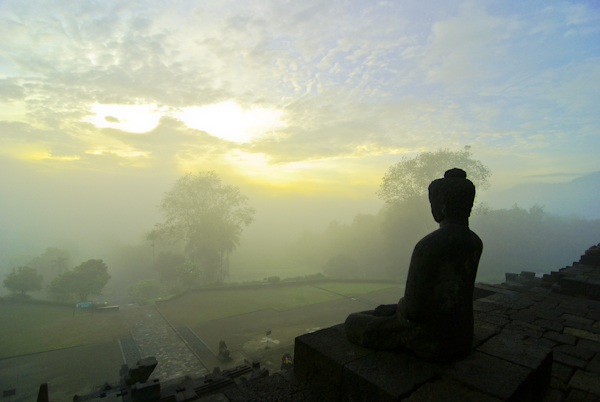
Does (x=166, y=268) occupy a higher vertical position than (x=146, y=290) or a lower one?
higher

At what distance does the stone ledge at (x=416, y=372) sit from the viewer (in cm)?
197

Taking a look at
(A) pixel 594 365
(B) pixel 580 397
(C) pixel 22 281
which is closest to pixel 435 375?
(B) pixel 580 397

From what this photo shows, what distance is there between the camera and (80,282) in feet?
76.3

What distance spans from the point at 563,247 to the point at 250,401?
142 ft

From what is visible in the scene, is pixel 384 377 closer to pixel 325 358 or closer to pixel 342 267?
pixel 325 358

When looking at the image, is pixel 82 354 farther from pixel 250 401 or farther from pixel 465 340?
pixel 465 340

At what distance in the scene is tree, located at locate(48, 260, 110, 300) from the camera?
75.0 feet

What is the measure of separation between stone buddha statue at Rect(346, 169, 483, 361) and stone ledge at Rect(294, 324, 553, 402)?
134mm

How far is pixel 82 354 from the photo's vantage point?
11586 mm

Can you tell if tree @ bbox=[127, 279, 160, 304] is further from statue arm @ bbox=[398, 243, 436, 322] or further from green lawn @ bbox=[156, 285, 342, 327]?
statue arm @ bbox=[398, 243, 436, 322]

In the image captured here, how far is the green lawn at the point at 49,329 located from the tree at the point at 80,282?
3834 millimetres

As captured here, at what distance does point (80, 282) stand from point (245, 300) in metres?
15.6

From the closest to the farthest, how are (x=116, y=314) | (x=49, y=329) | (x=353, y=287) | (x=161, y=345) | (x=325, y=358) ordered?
(x=325, y=358) < (x=161, y=345) < (x=49, y=329) < (x=116, y=314) < (x=353, y=287)

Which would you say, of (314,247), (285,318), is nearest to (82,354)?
(285,318)
